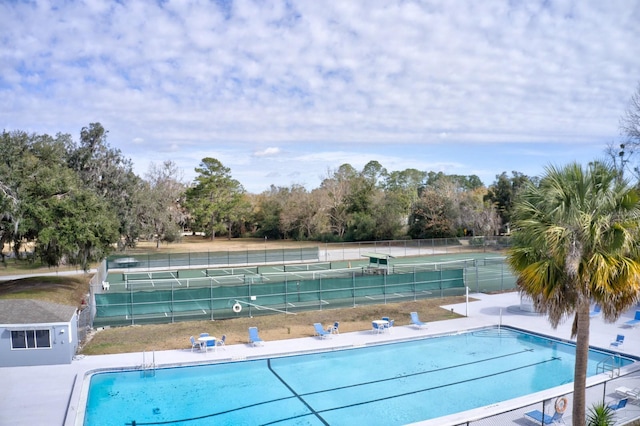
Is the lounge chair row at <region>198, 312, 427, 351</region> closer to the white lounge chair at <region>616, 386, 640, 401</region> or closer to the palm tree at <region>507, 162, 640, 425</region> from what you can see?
the white lounge chair at <region>616, 386, 640, 401</region>

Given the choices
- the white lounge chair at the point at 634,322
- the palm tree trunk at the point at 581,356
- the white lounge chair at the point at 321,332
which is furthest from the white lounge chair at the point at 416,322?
the palm tree trunk at the point at 581,356

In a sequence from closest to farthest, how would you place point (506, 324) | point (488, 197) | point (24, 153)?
point (506, 324), point (24, 153), point (488, 197)

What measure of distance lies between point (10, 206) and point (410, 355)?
21831 mm

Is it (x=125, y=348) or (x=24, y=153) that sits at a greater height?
(x=24, y=153)

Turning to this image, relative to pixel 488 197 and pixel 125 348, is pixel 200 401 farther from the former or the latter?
pixel 488 197

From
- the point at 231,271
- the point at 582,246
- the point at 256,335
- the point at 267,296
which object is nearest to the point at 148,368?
the point at 256,335

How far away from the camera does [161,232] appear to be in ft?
197

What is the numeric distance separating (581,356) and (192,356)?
14104mm

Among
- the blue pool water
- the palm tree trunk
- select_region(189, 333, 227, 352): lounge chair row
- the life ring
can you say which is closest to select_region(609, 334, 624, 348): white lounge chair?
the blue pool water

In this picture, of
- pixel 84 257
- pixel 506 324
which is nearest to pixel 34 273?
pixel 84 257

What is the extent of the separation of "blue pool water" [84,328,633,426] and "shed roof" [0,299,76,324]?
9.03 ft

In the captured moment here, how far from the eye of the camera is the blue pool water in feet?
47.5

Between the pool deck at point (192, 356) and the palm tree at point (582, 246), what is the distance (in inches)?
178

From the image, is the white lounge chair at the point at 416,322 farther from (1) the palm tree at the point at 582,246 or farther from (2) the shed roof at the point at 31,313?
(2) the shed roof at the point at 31,313
